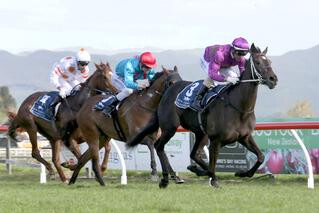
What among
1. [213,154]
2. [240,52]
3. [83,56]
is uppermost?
[240,52]

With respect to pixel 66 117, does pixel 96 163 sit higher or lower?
lower

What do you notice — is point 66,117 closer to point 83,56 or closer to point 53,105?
point 53,105

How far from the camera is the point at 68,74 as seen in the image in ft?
34.4

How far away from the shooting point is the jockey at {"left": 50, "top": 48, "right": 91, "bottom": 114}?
1038 centimetres

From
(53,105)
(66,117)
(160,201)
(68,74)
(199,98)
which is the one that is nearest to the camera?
(160,201)

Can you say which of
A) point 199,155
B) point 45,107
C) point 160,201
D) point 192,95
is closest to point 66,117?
point 45,107

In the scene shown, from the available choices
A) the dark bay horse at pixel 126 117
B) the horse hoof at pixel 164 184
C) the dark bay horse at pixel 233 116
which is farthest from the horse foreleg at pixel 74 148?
the horse hoof at pixel 164 184

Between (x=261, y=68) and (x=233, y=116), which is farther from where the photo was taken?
(x=233, y=116)

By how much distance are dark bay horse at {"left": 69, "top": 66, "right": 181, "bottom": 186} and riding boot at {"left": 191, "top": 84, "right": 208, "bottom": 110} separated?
2.36ft

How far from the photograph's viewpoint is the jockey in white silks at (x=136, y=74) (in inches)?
363

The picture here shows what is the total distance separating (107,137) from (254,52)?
282cm

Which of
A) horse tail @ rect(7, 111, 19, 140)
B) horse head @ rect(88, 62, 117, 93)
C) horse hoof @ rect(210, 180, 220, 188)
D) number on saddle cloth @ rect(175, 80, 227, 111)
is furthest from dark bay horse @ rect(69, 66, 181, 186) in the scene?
horse tail @ rect(7, 111, 19, 140)

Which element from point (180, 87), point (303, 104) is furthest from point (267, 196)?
point (303, 104)

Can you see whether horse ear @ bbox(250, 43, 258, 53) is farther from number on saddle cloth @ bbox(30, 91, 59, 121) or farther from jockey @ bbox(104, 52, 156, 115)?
number on saddle cloth @ bbox(30, 91, 59, 121)
